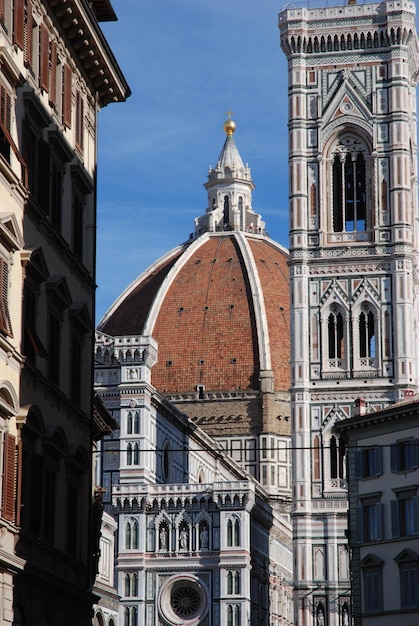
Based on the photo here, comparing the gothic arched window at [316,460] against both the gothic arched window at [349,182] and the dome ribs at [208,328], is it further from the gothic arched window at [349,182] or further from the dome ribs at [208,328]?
the dome ribs at [208,328]

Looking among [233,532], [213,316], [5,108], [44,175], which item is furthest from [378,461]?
[213,316]

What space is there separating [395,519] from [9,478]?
22.9 m

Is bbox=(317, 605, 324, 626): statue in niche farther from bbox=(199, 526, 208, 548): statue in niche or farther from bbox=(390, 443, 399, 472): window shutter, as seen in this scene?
bbox=(390, 443, 399, 472): window shutter

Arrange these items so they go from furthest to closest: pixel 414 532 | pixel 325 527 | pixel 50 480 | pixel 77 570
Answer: pixel 325 527
pixel 414 532
pixel 77 570
pixel 50 480

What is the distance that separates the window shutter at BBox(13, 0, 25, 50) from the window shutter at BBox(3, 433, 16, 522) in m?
5.31

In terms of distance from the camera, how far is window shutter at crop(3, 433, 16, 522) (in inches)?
760

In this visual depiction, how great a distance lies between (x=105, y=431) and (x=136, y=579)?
1580 inches

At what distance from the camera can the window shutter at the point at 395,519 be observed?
133 feet

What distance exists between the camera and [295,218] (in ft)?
208

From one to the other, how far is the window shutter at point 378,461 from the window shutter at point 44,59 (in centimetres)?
2202

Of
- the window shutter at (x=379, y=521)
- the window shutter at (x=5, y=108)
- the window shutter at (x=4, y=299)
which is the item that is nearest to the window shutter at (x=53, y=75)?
the window shutter at (x=5, y=108)

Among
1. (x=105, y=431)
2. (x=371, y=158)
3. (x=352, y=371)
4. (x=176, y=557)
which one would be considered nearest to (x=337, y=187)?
(x=371, y=158)

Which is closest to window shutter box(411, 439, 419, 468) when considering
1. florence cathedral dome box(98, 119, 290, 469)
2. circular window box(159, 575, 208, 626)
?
circular window box(159, 575, 208, 626)

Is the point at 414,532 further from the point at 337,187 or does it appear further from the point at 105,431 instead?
the point at 337,187
